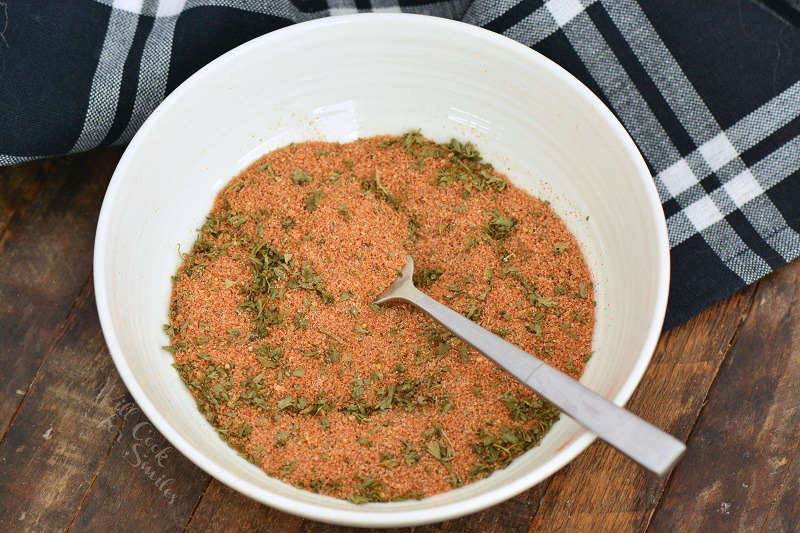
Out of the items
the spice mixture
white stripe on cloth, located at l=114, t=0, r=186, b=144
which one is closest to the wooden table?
the spice mixture

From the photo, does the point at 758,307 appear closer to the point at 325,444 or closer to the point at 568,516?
the point at 568,516

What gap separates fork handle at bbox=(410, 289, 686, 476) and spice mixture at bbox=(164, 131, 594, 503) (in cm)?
11

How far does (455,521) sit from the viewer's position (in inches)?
54.2

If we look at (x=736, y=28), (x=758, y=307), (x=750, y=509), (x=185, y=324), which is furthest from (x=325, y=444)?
(x=736, y=28)

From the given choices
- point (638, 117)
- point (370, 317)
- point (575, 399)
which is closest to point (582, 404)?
point (575, 399)

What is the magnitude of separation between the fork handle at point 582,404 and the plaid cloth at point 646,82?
51 centimetres

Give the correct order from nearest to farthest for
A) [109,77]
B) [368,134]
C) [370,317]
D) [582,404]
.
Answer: [582,404] → [370,317] → [109,77] → [368,134]

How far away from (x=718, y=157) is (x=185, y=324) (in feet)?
3.74

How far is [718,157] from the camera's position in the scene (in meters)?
1.53

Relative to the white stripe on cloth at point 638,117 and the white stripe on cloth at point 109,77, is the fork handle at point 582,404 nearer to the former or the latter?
the white stripe on cloth at point 638,117

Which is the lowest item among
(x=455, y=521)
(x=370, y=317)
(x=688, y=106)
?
(x=455, y=521)

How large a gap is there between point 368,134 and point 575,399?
0.79 metres

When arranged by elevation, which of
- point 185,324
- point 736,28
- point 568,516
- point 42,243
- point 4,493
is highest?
point 736,28

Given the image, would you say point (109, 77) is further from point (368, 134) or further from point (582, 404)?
point (582, 404)
